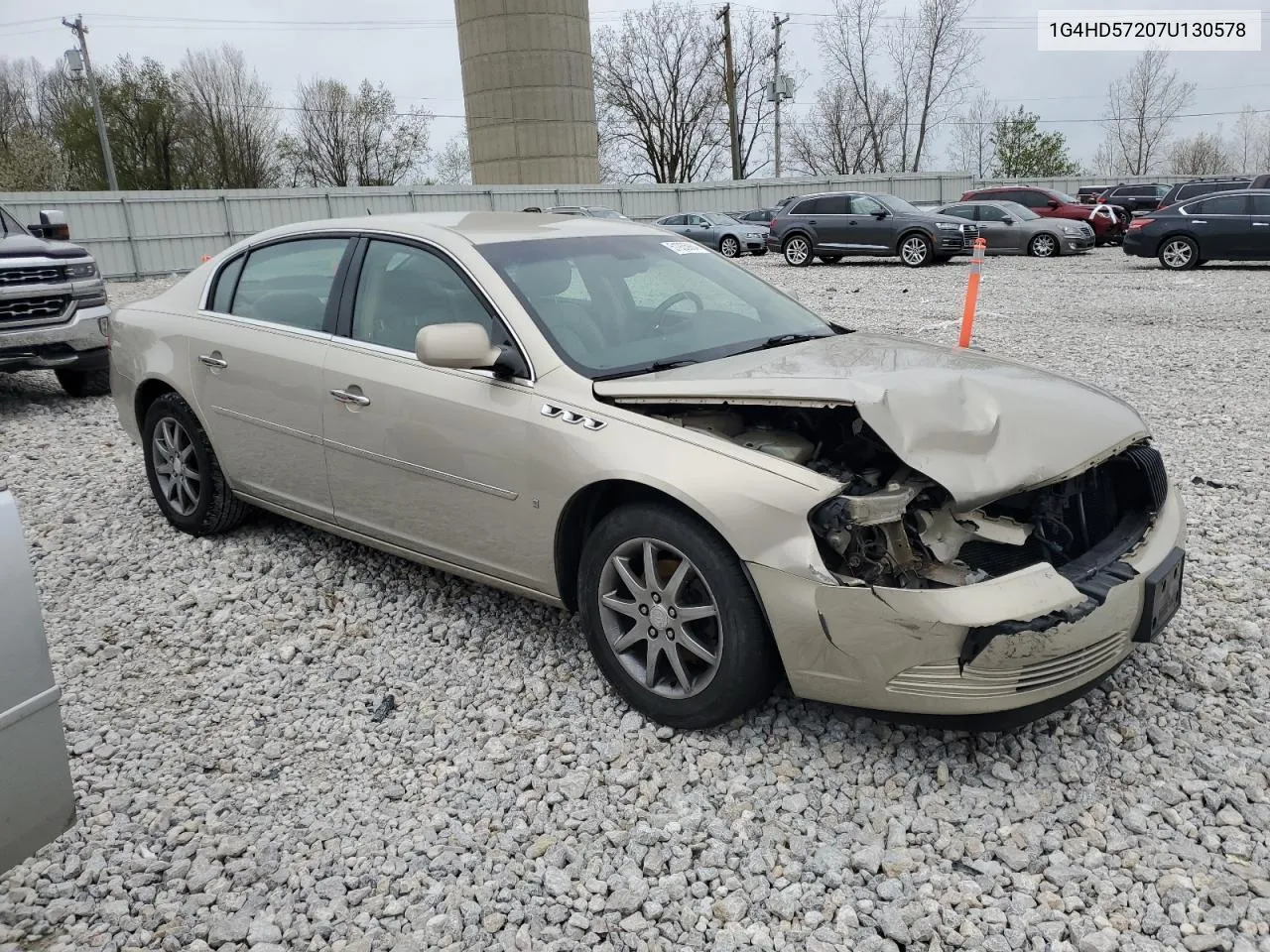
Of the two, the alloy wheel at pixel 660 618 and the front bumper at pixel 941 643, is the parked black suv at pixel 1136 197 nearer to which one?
the front bumper at pixel 941 643

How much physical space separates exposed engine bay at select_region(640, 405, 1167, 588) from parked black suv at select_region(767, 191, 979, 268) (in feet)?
58.9

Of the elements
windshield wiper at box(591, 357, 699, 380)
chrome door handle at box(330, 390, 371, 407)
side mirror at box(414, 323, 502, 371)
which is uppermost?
side mirror at box(414, 323, 502, 371)

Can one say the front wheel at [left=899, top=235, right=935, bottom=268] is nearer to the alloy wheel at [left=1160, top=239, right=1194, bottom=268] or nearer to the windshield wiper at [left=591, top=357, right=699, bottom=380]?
the alloy wheel at [left=1160, top=239, right=1194, bottom=268]

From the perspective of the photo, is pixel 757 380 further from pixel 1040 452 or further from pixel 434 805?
pixel 434 805

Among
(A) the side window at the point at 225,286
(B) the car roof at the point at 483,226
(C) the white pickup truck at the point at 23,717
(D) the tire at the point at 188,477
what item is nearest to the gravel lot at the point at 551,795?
(D) the tire at the point at 188,477

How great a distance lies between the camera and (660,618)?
3176 mm

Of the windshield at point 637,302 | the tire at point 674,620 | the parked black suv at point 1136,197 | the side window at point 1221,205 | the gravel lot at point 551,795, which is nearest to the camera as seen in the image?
the gravel lot at point 551,795

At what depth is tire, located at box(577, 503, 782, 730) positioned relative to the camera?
2.98 metres

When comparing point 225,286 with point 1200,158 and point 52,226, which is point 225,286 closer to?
point 52,226

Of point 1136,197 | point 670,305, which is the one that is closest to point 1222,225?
point 1136,197

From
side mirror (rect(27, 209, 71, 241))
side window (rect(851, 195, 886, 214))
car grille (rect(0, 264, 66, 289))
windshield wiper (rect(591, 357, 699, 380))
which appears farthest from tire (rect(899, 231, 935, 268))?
windshield wiper (rect(591, 357, 699, 380))

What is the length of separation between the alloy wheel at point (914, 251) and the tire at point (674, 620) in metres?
18.7

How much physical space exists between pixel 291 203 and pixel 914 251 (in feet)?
57.2

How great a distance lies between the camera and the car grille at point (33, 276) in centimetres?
812
